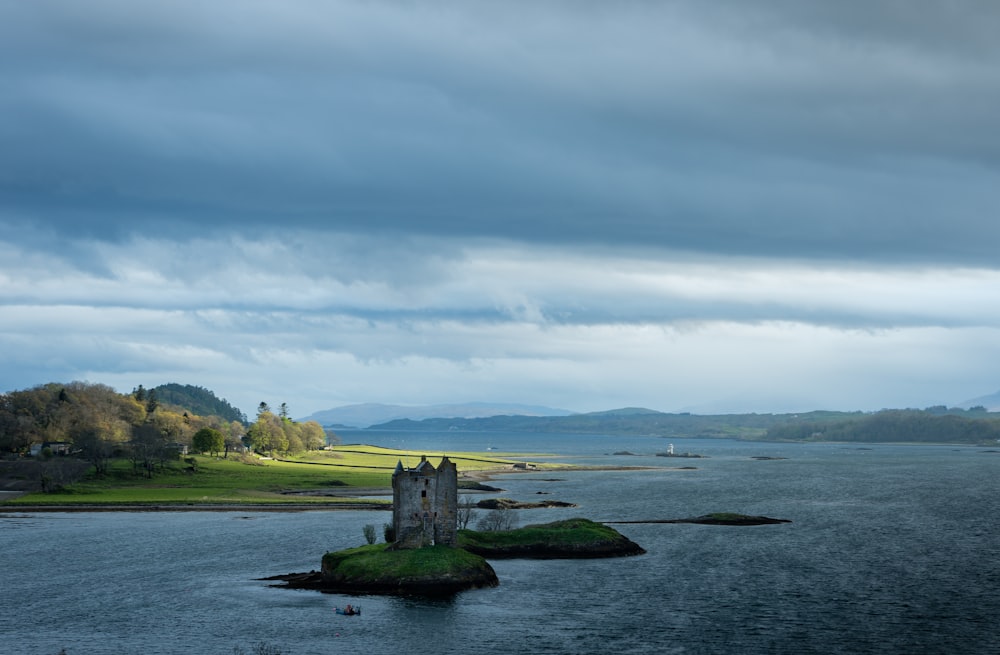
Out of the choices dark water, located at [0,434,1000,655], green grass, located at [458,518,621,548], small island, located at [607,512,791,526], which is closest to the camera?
dark water, located at [0,434,1000,655]

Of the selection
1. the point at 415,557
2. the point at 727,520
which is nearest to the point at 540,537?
the point at 415,557

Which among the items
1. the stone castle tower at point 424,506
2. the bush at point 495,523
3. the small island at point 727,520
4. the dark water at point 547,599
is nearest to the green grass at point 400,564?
the stone castle tower at point 424,506

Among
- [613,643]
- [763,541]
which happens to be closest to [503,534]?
[763,541]

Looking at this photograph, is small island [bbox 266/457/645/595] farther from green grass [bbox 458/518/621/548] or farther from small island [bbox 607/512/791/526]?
small island [bbox 607/512/791/526]

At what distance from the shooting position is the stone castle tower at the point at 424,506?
378 feet

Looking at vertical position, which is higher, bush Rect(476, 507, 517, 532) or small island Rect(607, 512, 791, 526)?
bush Rect(476, 507, 517, 532)

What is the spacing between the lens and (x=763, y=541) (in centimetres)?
15225

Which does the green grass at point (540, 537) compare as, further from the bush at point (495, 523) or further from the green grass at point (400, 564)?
the green grass at point (400, 564)

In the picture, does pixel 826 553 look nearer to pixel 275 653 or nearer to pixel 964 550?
pixel 964 550

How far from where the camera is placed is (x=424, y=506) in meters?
116

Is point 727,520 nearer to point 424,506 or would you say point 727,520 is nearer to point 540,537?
point 540,537

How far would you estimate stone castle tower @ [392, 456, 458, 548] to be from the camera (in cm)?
11512

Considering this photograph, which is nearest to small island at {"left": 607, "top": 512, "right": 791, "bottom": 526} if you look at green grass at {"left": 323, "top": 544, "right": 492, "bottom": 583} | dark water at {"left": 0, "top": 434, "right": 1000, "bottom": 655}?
dark water at {"left": 0, "top": 434, "right": 1000, "bottom": 655}

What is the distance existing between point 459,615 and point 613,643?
1644 centimetres
